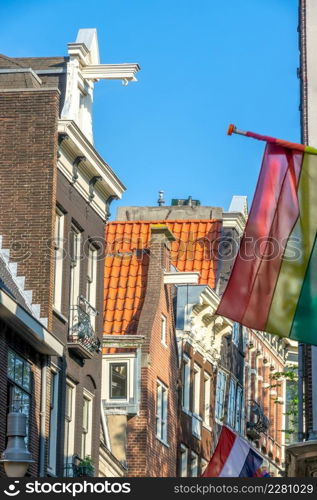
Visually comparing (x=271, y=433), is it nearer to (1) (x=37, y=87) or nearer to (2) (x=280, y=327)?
(1) (x=37, y=87)

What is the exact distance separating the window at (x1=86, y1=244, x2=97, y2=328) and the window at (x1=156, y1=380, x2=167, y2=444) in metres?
8.87

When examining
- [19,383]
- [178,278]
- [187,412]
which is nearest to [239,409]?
[187,412]

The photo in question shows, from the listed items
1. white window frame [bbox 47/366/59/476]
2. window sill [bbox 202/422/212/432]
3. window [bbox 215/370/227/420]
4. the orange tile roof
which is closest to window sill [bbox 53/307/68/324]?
white window frame [bbox 47/366/59/476]

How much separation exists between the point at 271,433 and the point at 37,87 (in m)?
34.8

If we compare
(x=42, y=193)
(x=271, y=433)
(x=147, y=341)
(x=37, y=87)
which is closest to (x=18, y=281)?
(x=42, y=193)

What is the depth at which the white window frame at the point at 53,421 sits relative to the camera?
1597 inches

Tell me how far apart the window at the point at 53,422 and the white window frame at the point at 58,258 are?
5.68ft

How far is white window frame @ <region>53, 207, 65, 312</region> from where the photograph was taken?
136ft

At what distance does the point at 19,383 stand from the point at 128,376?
48.0ft

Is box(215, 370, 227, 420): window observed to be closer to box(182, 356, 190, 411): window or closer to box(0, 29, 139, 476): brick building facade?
box(182, 356, 190, 411): window

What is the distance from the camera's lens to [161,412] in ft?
177

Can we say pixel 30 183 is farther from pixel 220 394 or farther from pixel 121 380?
pixel 220 394

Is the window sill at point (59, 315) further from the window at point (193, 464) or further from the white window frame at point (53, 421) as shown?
the window at point (193, 464)

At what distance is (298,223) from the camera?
94.0ft
